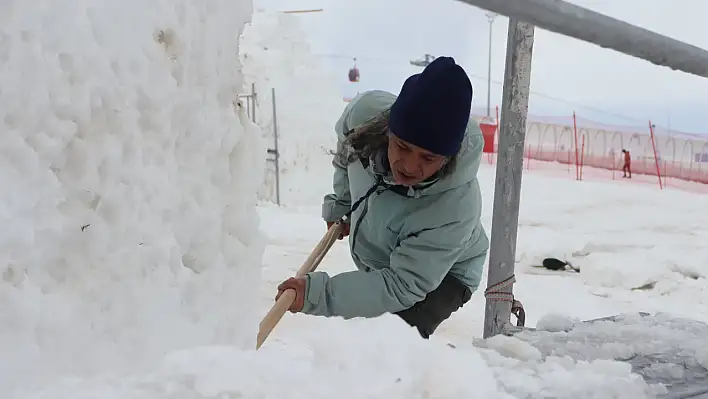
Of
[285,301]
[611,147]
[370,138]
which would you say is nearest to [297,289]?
[285,301]

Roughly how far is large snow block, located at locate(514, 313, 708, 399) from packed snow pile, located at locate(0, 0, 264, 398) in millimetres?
532

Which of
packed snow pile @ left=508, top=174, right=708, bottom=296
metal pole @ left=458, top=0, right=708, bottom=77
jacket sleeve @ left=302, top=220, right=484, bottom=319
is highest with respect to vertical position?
metal pole @ left=458, top=0, right=708, bottom=77

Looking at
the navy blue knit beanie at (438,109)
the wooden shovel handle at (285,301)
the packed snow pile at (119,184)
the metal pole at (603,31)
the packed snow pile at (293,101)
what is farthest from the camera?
the packed snow pile at (293,101)

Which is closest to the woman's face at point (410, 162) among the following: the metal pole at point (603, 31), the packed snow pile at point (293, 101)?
the metal pole at point (603, 31)

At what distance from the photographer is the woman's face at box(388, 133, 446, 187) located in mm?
1253

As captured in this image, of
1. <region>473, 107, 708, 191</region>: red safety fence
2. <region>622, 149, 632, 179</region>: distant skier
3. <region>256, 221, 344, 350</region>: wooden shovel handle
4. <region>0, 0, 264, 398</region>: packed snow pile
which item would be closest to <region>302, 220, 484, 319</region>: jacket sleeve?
<region>256, 221, 344, 350</region>: wooden shovel handle

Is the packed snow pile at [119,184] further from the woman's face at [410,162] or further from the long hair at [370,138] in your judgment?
the long hair at [370,138]

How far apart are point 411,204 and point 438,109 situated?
0.26m

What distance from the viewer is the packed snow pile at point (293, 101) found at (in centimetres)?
968

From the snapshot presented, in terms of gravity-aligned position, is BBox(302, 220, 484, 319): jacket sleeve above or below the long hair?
below

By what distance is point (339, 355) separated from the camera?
647 millimetres

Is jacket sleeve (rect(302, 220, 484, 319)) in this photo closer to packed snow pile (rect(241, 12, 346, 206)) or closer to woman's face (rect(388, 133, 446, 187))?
woman's face (rect(388, 133, 446, 187))

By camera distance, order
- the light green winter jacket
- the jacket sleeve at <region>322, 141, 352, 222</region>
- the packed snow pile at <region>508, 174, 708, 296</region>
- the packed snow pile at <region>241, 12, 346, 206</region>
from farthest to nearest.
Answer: the packed snow pile at <region>241, 12, 346, 206</region>
the packed snow pile at <region>508, 174, 708, 296</region>
the jacket sleeve at <region>322, 141, 352, 222</region>
the light green winter jacket

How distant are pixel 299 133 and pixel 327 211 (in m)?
8.39
